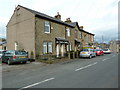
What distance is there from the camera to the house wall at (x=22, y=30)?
15668 millimetres

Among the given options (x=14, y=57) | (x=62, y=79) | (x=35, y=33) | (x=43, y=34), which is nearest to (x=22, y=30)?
(x=35, y=33)

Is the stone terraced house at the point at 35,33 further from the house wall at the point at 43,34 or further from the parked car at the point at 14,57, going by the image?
the parked car at the point at 14,57

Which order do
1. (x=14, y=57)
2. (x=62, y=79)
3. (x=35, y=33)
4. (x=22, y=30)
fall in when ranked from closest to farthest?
(x=62, y=79)
(x=14, y=57)
(x=35, y=33)
(x=22, y=30)

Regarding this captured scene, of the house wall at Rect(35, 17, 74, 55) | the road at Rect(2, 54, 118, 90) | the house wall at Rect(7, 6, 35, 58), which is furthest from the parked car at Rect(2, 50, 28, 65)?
the road at Rect(2, 54, 118, 90)

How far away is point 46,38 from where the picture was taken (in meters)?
17.0

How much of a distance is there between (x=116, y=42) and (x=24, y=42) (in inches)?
2804

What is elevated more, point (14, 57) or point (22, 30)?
point (22, 30)

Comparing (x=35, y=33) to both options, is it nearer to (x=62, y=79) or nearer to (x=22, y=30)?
(x=22, y=30)

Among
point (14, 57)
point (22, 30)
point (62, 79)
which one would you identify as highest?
point (22, 30)

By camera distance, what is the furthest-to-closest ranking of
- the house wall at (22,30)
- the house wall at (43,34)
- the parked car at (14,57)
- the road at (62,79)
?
the house wall at (22,30) → the house wall at (43,34) → the parked car at (14,57) → the road at (62,79)

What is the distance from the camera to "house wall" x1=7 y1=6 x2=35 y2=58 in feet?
51.4

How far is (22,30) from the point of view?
17.5 meters

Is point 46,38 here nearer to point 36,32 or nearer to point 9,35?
point 36,32

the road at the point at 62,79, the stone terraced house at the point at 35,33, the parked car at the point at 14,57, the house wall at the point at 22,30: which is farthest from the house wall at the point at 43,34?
the road at the point at 62,79
